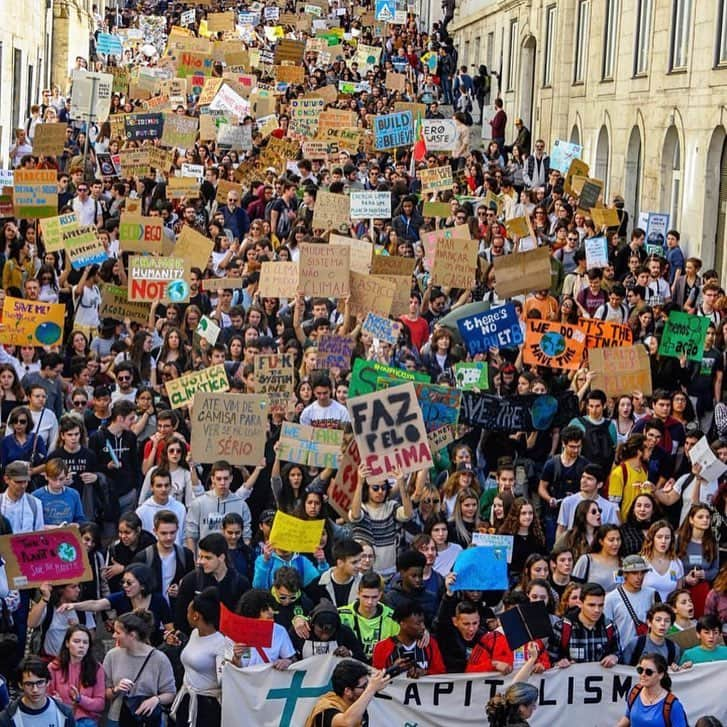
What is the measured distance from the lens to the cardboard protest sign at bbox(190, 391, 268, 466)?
40.2 feet

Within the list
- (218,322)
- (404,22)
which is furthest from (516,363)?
(404,22)

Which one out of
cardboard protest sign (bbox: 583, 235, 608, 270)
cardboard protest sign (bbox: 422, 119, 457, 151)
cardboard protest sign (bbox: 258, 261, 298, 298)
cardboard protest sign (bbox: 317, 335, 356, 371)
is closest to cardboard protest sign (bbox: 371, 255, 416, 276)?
cardboard protest sign (bbox: 258, 261, 298, 298)

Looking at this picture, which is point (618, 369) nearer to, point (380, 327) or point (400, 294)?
point (380, 327)

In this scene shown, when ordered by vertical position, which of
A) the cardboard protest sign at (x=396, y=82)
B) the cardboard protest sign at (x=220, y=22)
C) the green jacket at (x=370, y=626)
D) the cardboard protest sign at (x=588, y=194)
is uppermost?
the cardboard protest sign at (x=220, y=22)

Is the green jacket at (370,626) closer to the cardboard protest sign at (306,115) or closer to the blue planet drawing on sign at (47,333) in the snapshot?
the blue planet drawing on sign at (47,333)

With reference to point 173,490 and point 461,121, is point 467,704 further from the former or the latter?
point 461,121

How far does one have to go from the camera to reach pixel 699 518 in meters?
11.3

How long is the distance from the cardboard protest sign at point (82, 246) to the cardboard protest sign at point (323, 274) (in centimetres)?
255

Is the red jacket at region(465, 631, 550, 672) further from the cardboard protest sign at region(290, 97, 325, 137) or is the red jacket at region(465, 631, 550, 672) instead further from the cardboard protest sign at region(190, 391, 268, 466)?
the cardboard protest sign at region(290, 97, 325, 137)

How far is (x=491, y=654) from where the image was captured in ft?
31.9

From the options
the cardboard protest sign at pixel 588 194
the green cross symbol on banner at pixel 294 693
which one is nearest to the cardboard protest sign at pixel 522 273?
the cardboard protest sign at pixel 588 194

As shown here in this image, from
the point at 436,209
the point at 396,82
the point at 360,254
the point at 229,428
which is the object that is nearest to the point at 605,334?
the point at 360,254

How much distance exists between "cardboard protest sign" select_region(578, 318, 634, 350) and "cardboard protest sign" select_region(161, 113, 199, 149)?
35.9 feet

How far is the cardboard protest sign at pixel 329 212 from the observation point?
792 inches
